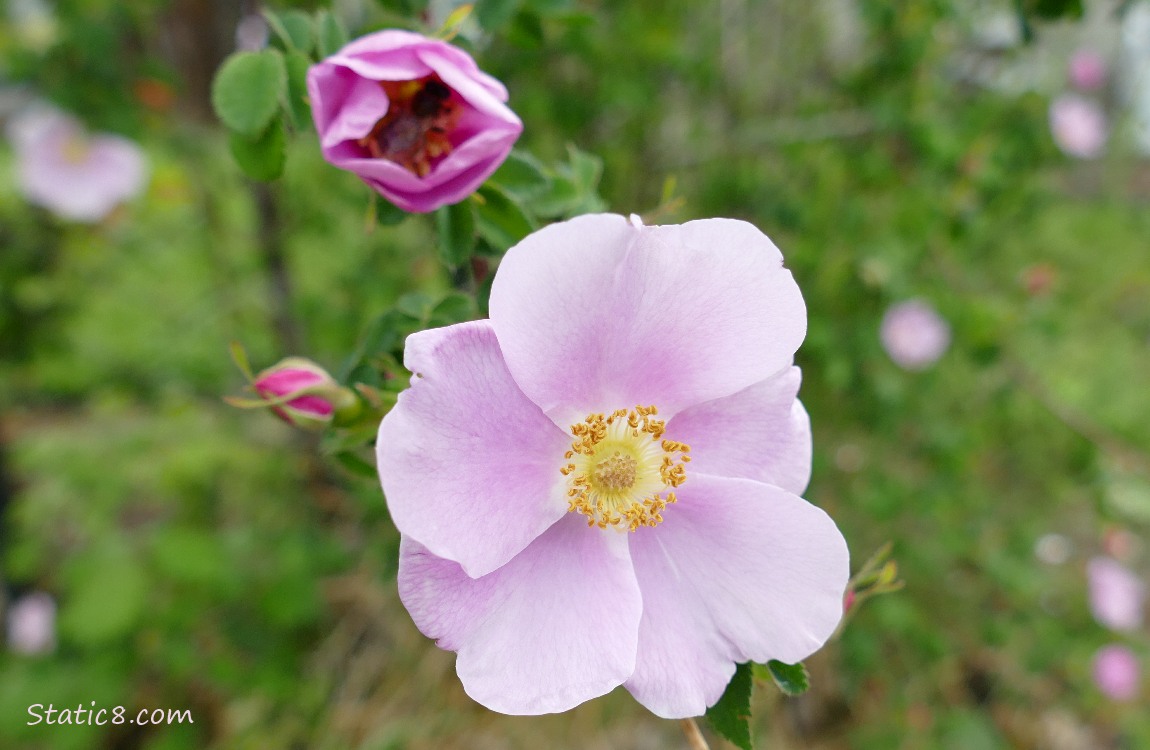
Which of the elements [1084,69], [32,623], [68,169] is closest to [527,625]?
[68,169]

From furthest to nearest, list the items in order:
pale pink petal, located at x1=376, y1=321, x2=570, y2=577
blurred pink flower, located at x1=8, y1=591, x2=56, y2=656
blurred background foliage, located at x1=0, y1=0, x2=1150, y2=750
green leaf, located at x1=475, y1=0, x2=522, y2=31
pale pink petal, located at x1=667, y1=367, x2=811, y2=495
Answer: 1. blurred pink flower, located at x1=8, y1=591, x2=56, y2=656
2. blurred background foliage, located at x1=0, y1=0, x2=1150, y2=750
3. green leaf, located at x1=475, y1=0, x2=522, y2=31
4. pale pink petal, located at x1=667, y1=367, x2=811, y2=495
5. pale pink petal, located at x1=376, y1=321, x2=570, y2=577

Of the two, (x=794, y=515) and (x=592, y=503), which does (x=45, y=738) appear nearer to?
(x=592, y=503)

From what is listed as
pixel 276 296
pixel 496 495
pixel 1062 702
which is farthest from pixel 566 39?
pixel 1062 702

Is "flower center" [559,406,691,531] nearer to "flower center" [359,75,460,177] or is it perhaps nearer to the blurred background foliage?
"flower center" [359,75,460,177]

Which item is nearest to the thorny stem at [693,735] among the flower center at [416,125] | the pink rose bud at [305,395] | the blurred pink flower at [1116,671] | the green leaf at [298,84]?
the pink rose bud at [305,395]

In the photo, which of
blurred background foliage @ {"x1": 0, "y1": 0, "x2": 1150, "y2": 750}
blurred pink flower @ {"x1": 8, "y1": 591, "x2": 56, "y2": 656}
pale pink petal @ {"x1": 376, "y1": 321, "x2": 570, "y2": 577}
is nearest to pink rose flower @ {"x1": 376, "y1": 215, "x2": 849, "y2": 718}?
pale pink petal @ {"x1": 376, "y1": 321, "x2": 570, "y2": 577}

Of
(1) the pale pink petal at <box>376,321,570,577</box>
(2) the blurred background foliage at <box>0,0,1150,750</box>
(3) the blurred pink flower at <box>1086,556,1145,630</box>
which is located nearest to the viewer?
(1) the pale pink petal at <box>376,321,570,577</box>

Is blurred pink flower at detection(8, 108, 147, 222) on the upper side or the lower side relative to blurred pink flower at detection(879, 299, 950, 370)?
upper
